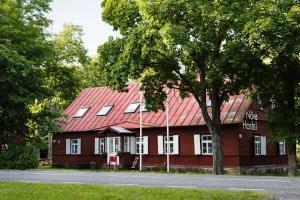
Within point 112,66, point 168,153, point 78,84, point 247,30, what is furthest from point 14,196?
point 78,84

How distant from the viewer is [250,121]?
3334 cm

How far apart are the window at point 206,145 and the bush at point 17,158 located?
11.8m

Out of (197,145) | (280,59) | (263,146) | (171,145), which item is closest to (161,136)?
(171,145)

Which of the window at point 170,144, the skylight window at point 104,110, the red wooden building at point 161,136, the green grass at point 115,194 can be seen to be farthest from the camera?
the skylight window at point 104,110

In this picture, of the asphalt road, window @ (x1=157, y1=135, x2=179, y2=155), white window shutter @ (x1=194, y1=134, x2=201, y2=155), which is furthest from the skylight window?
the asphalt road

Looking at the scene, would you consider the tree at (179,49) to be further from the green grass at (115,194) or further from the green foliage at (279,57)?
the green grass at (115,194)

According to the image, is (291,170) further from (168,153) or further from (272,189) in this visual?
(272,189)

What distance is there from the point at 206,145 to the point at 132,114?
7.53 m

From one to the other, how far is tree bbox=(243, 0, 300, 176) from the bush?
15477 millimetres

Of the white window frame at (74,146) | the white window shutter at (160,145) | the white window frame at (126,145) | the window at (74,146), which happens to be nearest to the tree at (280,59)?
the white window shutter at (160,145)

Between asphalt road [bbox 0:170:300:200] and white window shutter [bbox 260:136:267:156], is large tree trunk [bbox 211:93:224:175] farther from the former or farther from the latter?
asphalt road [bbox 0:170:300:200]

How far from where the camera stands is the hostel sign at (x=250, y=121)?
3272cm

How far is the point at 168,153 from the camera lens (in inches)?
1308

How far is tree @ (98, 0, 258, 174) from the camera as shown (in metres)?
23.2
